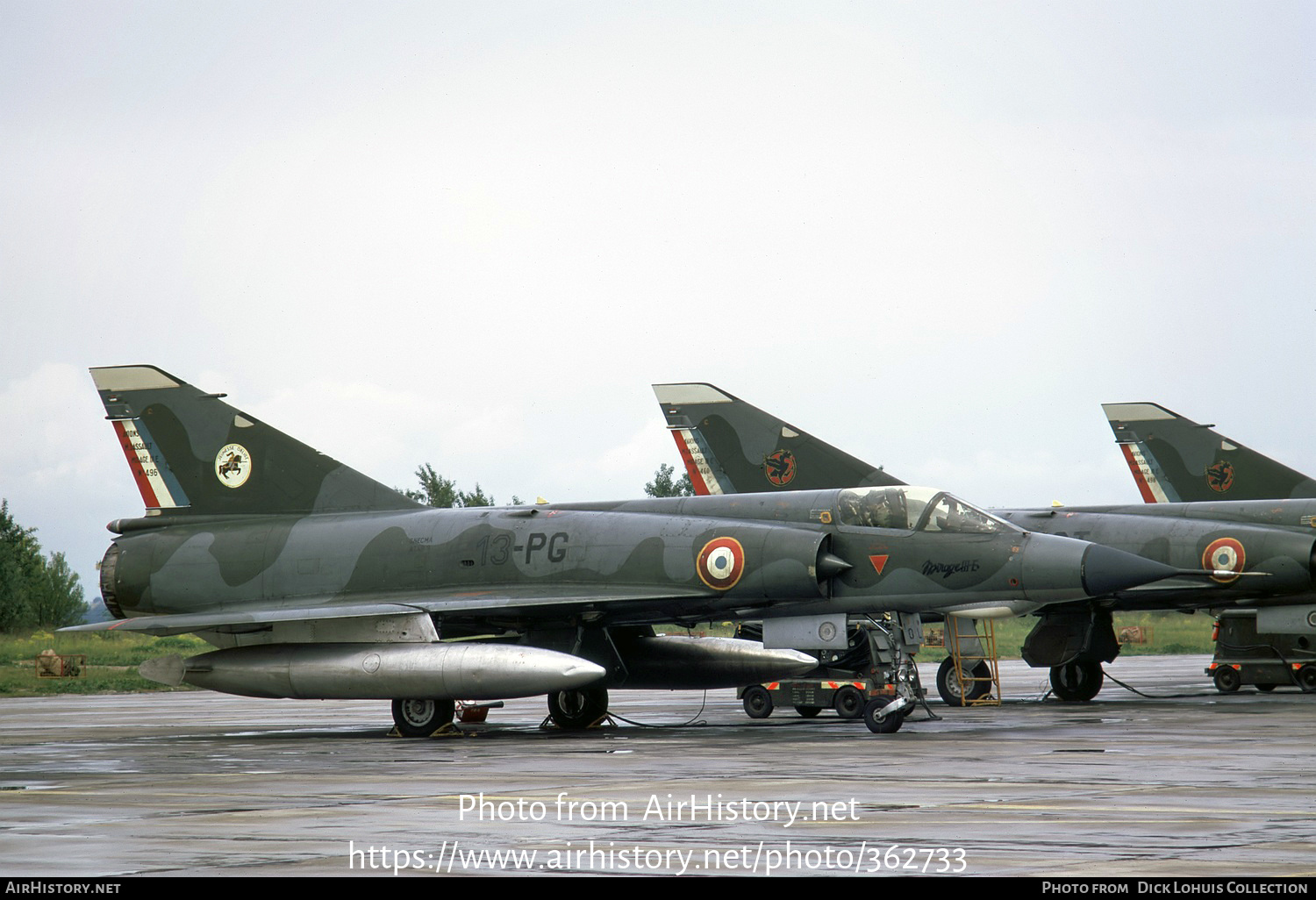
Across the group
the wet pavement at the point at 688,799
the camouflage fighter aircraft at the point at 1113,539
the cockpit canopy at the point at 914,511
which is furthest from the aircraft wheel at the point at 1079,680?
the cockpit canopy at the point at 914,511

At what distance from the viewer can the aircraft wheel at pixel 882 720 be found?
1586 cm

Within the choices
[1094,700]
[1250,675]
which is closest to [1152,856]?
[1094,700]

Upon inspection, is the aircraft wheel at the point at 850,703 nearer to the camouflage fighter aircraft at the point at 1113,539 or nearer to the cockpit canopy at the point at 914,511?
the cockpit canopy at the point at 914,511

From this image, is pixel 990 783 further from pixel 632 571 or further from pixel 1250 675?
pixel 1250 675

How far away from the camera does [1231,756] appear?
12344mm

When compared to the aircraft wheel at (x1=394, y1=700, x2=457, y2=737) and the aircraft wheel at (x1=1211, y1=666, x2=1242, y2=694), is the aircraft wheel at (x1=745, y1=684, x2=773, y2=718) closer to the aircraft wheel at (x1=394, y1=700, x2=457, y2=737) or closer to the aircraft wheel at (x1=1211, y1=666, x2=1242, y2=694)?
the aircraft wheel at (x1=394, y1=700, x2=457, y2=737)

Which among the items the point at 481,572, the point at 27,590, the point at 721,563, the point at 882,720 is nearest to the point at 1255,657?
the point at 882,720

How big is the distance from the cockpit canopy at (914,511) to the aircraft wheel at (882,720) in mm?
2099

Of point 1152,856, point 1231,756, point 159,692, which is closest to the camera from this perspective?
point 1152,856

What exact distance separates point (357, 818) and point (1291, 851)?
4969 mm

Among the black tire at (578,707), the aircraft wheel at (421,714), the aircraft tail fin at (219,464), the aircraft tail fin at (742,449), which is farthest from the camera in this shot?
the aircraft tail fin at (742,449)

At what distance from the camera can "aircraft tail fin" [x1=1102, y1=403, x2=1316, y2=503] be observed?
25.4 metres

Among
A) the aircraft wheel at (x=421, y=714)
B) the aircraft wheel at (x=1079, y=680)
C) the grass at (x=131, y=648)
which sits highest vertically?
the aircraft wheel at (x=421, y=714)

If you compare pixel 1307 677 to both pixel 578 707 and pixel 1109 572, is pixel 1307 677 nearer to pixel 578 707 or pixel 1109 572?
pixel 1109 572
